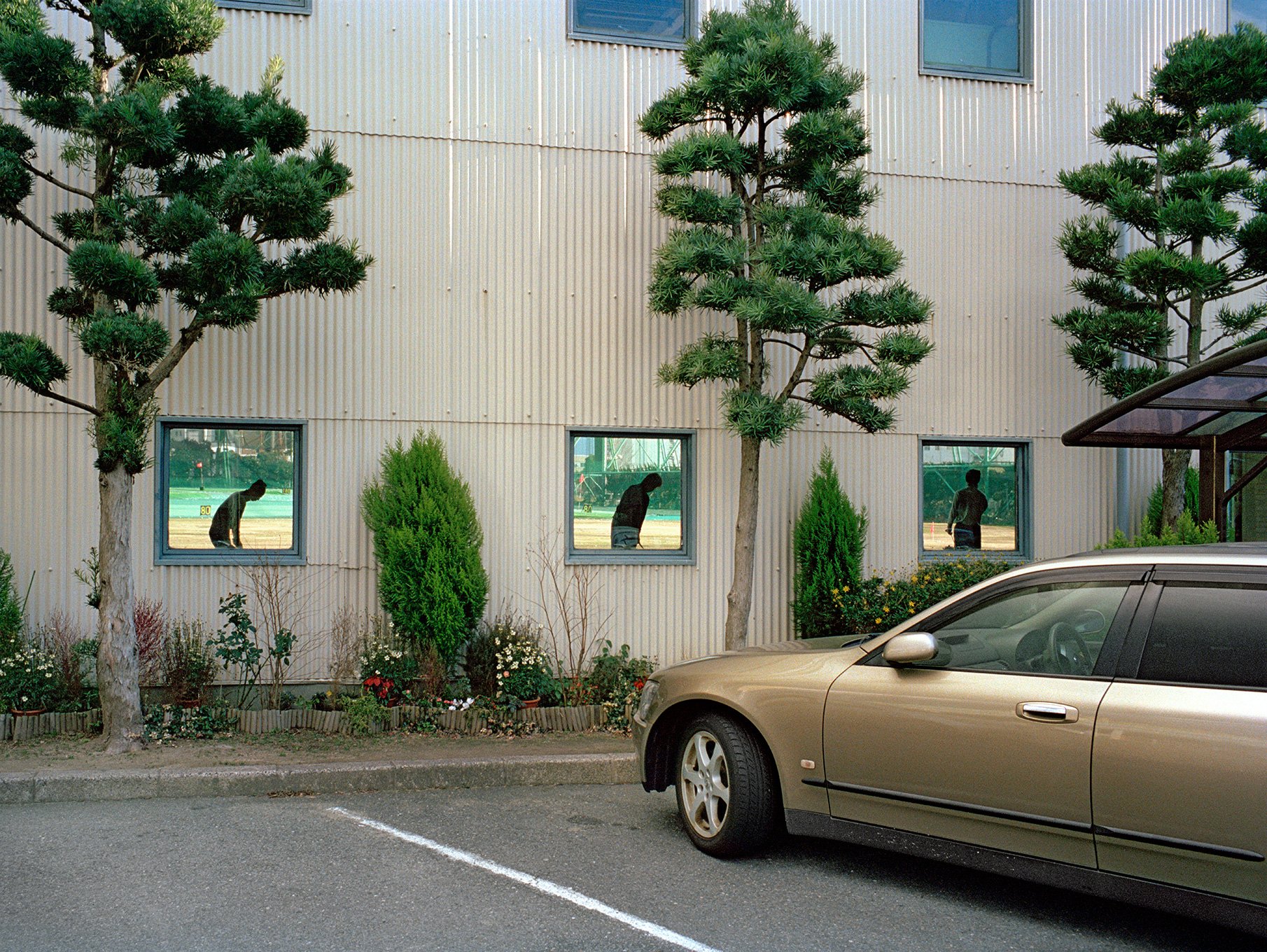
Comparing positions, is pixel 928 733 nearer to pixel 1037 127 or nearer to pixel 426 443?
pixel 426 443

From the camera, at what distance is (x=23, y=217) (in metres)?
7.79

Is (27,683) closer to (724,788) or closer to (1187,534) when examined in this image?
(724,788)

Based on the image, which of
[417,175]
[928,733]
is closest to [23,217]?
[417,175]

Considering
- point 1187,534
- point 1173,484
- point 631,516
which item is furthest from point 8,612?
point 1173,484

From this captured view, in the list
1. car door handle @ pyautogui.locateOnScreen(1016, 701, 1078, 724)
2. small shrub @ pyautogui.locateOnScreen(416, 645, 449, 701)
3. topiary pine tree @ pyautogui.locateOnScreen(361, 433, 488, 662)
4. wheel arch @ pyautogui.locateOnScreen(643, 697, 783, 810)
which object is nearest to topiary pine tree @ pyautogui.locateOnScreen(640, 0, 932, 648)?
topiary pine tree @ pyautogui.locateOnScreen(361, 433, 488, 662)

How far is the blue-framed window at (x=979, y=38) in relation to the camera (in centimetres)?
1131

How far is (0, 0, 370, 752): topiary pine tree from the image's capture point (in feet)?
23.8

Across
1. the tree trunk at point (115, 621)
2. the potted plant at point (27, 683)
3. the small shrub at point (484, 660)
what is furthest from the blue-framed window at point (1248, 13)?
the potted plant at point (27, 683)

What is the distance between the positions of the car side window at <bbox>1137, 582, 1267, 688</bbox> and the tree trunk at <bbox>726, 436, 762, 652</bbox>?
4969 mm

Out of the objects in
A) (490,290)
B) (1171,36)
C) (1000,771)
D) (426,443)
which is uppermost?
(1171,36)

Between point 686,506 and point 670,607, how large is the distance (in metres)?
0.94

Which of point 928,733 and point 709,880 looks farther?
point 709,880

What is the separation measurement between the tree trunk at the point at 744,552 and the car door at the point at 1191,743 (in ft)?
16.2

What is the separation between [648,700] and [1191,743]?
2.84m
